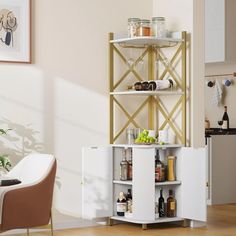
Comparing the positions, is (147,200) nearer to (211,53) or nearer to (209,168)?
(209,168)

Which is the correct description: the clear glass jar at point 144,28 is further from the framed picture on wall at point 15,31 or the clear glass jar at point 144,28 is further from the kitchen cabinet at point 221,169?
the kitchen cabinet at point 221,169

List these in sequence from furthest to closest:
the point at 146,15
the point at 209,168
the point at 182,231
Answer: the point at 209,168
the point at 146,15
the point at 182,231

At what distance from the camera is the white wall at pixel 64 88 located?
222 inches

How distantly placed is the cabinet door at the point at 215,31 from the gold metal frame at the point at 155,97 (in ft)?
5.43

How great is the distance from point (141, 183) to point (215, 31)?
8.89ft

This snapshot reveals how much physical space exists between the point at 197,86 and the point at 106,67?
0.84 metres

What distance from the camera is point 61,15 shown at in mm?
5844

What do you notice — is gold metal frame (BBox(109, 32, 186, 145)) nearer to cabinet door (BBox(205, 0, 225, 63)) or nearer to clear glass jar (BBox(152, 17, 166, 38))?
clear glass jar (BBox(152, 17, 166, 38))

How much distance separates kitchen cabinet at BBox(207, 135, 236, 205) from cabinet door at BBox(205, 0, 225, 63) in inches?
37.4

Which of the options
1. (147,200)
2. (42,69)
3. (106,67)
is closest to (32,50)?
(42,69)

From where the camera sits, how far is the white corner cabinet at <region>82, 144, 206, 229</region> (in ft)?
18.8

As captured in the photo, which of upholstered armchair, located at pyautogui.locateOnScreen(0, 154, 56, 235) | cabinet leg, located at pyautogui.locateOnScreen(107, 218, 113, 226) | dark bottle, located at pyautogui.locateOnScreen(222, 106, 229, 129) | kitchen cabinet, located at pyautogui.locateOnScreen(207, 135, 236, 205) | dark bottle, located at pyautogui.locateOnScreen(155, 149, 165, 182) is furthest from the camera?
dark bottle, located at pyautogui.locateOnScreen(222, 106, 229, 129)

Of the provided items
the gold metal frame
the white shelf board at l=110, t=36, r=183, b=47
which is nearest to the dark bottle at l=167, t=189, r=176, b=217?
the gold metal frame

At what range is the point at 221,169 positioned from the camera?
752 centimetres
